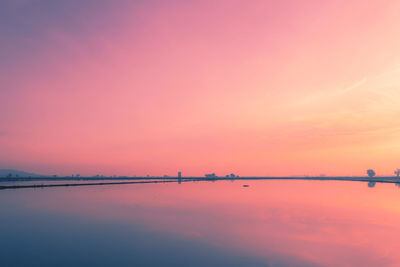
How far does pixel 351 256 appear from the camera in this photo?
69.7ft

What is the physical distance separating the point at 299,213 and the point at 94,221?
32166mm

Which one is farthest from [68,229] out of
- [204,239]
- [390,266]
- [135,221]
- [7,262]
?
[390,266]

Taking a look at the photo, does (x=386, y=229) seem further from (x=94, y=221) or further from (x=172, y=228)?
(x=94, y=221)

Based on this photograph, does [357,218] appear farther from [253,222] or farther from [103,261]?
[103,261]

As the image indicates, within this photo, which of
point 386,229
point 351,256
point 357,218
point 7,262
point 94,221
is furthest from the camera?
point 357,218

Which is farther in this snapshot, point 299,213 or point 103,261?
point 299,213

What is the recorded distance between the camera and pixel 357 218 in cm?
3859

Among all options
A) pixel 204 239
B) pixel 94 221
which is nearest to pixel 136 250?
pixel 204 239

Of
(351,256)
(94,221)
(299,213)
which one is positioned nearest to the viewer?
(351,256)

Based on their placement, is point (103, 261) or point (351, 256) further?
point (351, 256)

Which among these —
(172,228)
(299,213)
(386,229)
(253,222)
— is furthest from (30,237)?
(386,229)

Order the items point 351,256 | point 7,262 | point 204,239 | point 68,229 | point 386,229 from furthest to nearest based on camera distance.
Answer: point 386,229 → point 68,229 → point 204,239 → point 351,256 → point 7,262

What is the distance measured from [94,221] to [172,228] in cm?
1162

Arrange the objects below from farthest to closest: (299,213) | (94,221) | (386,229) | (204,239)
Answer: (299,213), (94,221), (386,229), (204,239)
